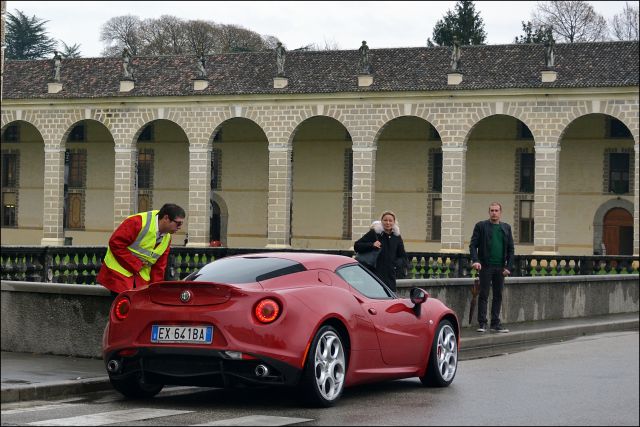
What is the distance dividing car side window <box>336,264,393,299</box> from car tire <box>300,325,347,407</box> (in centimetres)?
73

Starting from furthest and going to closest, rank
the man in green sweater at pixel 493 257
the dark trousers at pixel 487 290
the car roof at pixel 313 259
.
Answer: the dark trousers at pixel 487 290 → the man in green sweater at pixel 493 257 → the car roof at pixel 313 259

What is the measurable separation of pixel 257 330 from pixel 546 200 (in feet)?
146

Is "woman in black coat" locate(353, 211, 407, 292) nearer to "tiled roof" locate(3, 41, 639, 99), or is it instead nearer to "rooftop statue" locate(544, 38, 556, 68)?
"tiled roof" locate(3, 41, 639, 99)

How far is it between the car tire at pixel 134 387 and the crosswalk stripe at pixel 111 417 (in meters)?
0.60

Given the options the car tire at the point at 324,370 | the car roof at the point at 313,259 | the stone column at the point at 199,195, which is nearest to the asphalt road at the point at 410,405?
the car tire at the point at 324,370

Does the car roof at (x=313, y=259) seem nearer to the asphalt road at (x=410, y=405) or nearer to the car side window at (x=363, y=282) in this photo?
the car side window at (x=363, y=282)

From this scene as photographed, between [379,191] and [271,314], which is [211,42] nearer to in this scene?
[379,191]

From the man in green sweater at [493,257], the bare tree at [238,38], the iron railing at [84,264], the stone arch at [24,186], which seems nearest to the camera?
the man in green sweater at [493,257]

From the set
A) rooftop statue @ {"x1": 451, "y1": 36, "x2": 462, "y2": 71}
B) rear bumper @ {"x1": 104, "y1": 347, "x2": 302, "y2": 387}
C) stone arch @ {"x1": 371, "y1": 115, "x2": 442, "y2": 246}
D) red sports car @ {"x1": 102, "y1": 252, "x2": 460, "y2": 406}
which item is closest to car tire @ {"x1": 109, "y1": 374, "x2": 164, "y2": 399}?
red sports car @ {"x1": 102, "y1": 252, "x2": 460, "y2": 406}

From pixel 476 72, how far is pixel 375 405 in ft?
151

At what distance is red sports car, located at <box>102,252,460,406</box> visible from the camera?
10383 millimetres

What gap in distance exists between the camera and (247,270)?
1103 centimetres

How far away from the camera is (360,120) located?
5722 centimetres

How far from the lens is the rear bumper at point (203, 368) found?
10.4m
